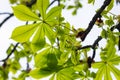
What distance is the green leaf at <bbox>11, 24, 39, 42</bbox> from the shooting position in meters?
1.76

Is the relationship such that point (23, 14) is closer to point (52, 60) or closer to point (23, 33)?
point (23, 33)

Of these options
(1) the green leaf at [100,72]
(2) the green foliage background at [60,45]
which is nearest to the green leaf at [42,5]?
(2) the green foliage background at [60,45]

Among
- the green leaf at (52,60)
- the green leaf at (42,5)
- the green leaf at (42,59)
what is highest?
the green leaf at (42,5)

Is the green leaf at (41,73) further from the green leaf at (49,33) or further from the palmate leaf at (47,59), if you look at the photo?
the green leaf at (49,33)

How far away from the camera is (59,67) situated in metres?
1.81

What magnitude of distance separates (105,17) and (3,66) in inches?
86.8

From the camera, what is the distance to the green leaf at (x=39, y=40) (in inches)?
71.2

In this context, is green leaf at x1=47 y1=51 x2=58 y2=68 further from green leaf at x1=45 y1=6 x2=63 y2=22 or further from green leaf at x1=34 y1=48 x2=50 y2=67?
green leaf at x1=45 y1=6 x2=63 y2=22

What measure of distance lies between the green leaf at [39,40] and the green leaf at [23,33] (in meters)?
0.03

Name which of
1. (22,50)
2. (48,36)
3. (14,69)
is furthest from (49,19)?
(14,69)

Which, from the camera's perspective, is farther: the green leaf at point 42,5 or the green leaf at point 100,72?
the green leaf at point 100,72

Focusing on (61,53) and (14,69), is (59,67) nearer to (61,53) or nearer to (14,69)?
(61,53)

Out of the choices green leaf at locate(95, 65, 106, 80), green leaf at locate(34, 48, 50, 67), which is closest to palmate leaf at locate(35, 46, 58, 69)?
green leaf at locate(34, 48, 50, 67)

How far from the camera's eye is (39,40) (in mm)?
1849
